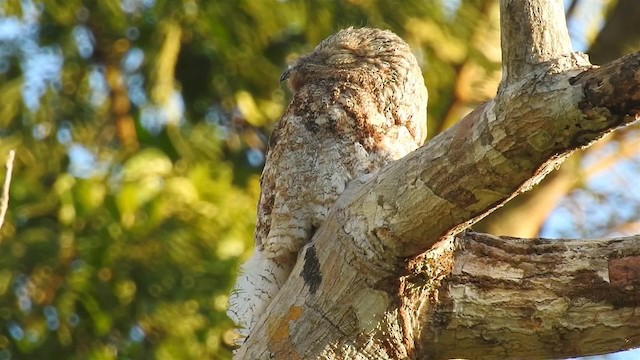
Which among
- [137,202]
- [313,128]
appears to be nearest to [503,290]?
[313,128]

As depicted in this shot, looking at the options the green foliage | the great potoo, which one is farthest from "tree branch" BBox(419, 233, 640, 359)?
the green foliage

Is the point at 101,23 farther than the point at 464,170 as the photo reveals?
Yes

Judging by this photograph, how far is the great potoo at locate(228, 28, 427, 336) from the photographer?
3.07m

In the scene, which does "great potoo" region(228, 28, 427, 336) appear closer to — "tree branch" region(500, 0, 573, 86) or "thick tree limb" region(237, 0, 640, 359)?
"thick tree limb" region(237, 0, 640, 359)

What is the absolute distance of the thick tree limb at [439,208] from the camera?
7.06 ft

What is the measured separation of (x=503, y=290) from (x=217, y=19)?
434 centimetres

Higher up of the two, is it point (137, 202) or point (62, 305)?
point (137, 202)

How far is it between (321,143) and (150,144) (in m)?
3.38

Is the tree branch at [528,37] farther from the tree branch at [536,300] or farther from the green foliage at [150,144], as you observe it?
the green foliage at [150,144]

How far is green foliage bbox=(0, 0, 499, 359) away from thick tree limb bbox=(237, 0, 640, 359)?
290cm

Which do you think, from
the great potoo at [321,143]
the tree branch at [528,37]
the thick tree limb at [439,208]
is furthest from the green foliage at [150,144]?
the tree branch at [528,37]

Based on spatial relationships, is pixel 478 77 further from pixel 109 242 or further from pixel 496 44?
pixel 109 242

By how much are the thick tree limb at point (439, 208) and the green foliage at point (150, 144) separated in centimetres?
290

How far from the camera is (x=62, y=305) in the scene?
18.7 ft
